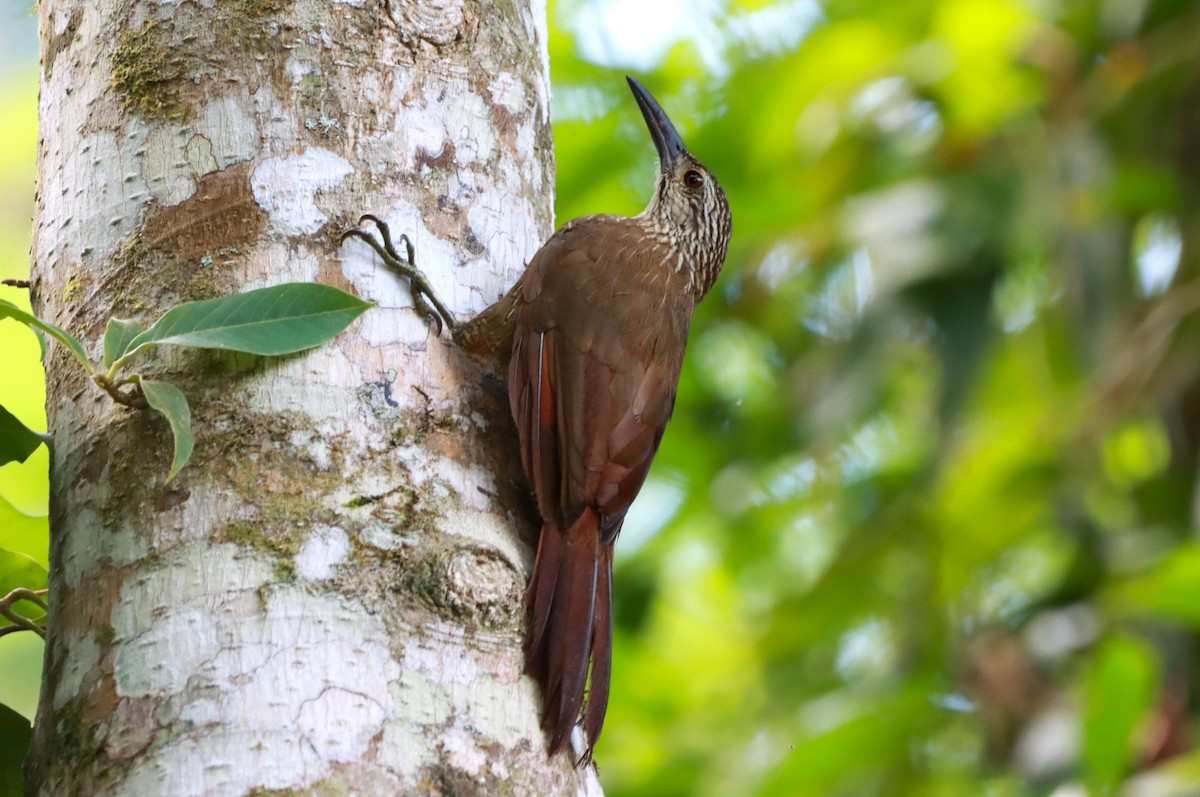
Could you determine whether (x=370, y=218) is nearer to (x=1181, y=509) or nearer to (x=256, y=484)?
(x=256, y=484)

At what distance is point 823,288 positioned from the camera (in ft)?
15.0

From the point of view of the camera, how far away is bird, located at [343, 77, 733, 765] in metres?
1.80

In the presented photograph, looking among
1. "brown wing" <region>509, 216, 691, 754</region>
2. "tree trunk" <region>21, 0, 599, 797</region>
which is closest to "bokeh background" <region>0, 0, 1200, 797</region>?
"brown wing" <region>509, 216, 691, 754</region>

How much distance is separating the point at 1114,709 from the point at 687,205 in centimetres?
150

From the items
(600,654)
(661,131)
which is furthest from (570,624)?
(661,131)

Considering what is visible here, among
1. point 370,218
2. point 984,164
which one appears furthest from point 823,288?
point 370,218

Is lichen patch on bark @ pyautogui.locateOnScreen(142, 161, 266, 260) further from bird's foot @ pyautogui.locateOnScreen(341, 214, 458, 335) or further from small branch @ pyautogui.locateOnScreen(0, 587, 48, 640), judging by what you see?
Result: small branch @ pyautogui.locateOnScreen(0, 587, 48, 640)

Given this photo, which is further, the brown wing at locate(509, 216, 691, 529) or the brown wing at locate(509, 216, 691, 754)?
the brown wing at locate(509, 216, 691, 529)

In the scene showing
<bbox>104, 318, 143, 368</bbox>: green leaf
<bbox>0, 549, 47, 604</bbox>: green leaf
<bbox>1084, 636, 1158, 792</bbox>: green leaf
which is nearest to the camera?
<bbox>104, 318, 143, 368</bbox>: green leaf

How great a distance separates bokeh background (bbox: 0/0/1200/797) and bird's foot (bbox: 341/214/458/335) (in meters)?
1.70

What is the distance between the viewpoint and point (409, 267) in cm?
187

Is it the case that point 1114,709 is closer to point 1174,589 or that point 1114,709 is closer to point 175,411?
point 1174,589

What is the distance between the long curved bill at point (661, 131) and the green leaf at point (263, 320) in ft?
6.23

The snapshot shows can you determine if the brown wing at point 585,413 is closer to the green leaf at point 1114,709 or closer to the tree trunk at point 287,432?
the tree trunk at point 287,432
